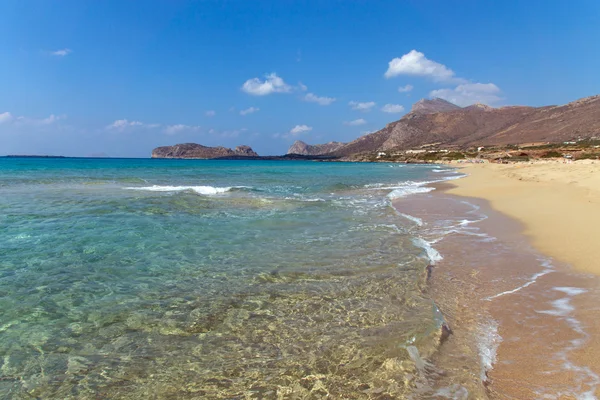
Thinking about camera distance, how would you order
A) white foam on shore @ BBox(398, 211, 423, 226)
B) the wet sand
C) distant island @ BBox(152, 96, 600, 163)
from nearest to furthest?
the wet sand, white foam on shore @ BBox(398, 211, 423, 226), distant island @ BBox(152, 96, 600, 163)

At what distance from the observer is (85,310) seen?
540 centimetres

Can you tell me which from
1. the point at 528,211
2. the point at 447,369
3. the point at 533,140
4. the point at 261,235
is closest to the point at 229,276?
the point at 261,235

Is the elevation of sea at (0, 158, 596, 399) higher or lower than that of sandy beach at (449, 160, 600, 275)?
lower

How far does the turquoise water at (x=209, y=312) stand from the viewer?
3.70 metres

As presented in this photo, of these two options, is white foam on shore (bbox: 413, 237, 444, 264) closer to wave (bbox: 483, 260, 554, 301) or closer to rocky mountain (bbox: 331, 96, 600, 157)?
wave (bbox: 483, 260, 554, 301)

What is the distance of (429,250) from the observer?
868 cm

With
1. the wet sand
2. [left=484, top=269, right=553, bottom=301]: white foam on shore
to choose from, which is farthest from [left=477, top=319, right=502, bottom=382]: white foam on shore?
[left=484, top=269, right=553, bottom=301]: white foam on shore

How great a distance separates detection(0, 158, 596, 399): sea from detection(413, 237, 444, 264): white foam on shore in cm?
8

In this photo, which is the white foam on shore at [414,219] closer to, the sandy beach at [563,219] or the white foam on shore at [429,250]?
the white foam on shore at [429,250]

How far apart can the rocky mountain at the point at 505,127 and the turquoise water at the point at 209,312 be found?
392 ft

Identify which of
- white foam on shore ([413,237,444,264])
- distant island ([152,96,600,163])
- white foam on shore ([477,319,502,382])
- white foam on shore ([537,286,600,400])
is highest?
distant island ([152,96,600,163])

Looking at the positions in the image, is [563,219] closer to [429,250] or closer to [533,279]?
[429,250]

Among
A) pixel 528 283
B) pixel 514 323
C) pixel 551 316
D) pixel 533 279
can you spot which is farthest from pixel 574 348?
pixel 533 279

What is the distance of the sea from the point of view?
3646mm
